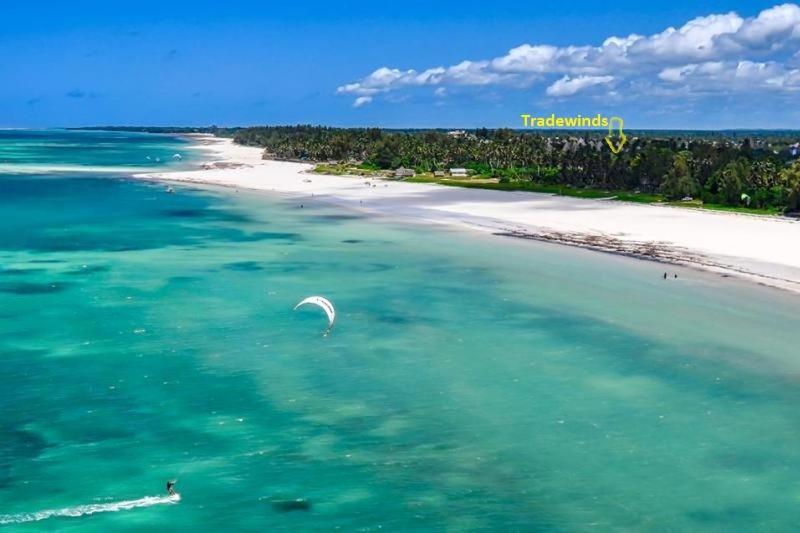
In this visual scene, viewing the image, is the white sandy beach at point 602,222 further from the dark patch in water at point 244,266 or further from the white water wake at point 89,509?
the white water wake at point 89,509

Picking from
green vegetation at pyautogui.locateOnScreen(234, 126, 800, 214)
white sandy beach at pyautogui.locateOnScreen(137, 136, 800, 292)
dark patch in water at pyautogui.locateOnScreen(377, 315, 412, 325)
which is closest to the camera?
dark patch in water at pyautogui.locateOnScreen(377, 315, 412, 325)

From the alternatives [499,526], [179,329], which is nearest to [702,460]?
[499,526]

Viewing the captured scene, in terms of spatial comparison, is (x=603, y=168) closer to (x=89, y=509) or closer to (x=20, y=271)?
(x=20, y=271)

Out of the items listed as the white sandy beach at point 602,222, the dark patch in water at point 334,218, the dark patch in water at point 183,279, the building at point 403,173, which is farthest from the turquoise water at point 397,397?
the building at point 403,173

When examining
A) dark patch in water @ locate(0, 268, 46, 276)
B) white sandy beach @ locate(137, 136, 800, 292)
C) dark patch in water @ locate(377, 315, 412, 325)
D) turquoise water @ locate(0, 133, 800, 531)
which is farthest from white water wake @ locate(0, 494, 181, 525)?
white sandy beach @ locate(137, 136, 800, 292)

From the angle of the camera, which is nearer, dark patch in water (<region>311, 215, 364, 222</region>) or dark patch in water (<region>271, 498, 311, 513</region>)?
dark patch in water (<region>271, 498, 311, 513</region>)

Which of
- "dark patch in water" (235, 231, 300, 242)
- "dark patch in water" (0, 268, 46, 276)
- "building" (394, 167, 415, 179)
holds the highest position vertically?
"building" (394, 167, 415, 179)

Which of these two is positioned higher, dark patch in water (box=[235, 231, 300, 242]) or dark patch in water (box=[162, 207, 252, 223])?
dark patch in water (box=[162, 207, 252, 223])

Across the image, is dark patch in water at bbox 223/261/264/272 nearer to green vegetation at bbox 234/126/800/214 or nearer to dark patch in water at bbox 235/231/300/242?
dark patch in water at bbox 235/231/300/242

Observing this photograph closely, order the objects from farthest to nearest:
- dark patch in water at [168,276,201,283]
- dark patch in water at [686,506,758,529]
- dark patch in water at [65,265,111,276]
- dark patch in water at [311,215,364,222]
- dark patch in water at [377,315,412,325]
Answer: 1. dark patch in water at [311,215,364,222]
2. dark patch in water at [65,265,111,276]
3. dark patch in water at [168,276,201,283]
4. dark patch in water at [377,315,412,325]
5. dark patch in water at [686,506,758,529]
